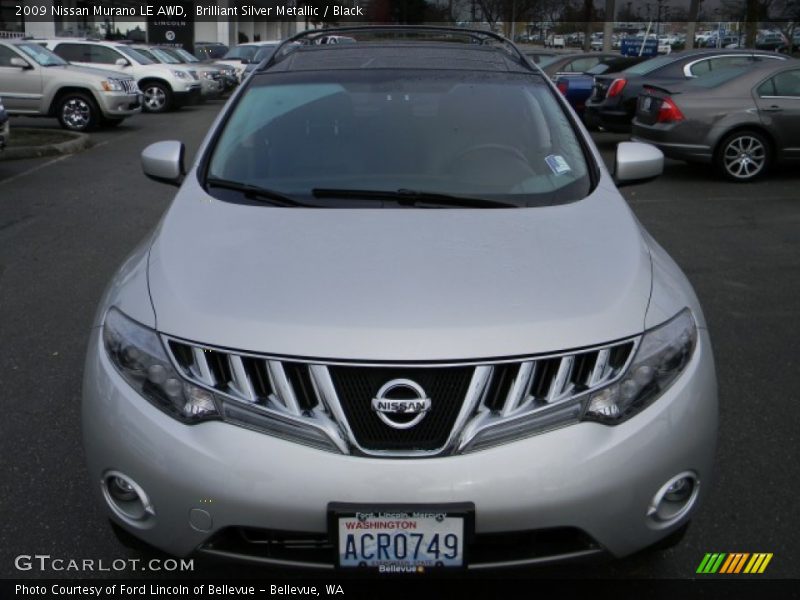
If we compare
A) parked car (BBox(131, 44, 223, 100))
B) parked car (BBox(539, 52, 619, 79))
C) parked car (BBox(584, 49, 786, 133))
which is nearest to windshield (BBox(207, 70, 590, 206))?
parked car (BBox(584, 49, 786, 133))

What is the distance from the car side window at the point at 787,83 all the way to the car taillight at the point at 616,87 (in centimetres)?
247

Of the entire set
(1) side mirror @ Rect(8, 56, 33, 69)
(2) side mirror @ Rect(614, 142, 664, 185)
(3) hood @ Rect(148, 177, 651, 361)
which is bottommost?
(1) side mirror @ Rect(8, 56, 33, 69)

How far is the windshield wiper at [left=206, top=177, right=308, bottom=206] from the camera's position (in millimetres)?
3318

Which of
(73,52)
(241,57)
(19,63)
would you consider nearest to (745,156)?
(19,63)

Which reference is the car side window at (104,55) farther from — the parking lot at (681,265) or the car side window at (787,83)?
the car side window at (787,83)

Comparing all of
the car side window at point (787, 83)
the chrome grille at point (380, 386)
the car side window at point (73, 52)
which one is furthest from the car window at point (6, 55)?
the chrome grille at point (380, 386)

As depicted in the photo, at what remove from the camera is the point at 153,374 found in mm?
2461

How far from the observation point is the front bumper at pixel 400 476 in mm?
2238

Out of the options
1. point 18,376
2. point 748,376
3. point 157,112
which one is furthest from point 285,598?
point 157,112

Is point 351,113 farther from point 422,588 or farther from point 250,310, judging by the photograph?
point 422,588

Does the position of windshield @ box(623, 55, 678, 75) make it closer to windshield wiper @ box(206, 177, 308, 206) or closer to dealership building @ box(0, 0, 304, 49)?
windshield wiper @ box(206, 177, 308, 206)

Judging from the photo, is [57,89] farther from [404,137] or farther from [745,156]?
[404,137]

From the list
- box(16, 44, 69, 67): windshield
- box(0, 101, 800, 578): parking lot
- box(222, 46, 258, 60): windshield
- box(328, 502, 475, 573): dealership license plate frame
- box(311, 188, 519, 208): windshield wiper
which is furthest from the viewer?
box(222, 46, 258, 60): windshield

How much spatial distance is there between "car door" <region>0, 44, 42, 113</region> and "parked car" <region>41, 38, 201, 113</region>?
3975 mm
